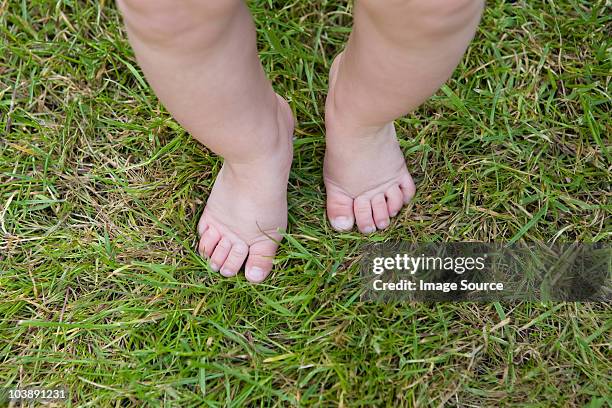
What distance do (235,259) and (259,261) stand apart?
0.18 ft

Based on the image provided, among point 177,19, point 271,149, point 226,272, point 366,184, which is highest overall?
point 177,19

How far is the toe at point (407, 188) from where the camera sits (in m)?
1.42

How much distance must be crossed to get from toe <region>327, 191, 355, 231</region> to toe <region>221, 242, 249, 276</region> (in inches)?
8.7

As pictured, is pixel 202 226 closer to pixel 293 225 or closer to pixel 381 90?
pixel 293 225

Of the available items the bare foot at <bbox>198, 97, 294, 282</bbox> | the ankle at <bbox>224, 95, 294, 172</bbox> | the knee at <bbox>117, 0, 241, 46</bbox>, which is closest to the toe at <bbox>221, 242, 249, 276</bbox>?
the bare foot at <bbox>198, 97, 294, 282</bbox>

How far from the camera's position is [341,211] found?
1.40 meters

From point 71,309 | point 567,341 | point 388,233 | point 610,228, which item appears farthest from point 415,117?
point 71,309

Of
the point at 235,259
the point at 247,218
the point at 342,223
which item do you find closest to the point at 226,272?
the point at 235,259

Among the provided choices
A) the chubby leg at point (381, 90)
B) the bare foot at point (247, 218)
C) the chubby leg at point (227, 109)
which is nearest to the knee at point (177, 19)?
the chubby leg at point (227, 109)

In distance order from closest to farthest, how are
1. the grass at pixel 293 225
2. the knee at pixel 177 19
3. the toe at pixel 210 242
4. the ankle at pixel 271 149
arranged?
the knee at pixel 177 19 → the ankle at pixel 271 149 → the grass at pixel 293 225 → the toe at pixel 210 242

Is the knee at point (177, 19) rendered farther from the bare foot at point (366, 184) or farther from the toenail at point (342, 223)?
the toenail at point (342, 223)

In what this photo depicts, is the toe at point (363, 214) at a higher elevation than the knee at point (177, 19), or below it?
below

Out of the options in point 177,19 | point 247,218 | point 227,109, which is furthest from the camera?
point 247,218

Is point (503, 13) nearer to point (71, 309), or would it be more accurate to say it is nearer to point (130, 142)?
point (130, 142)
